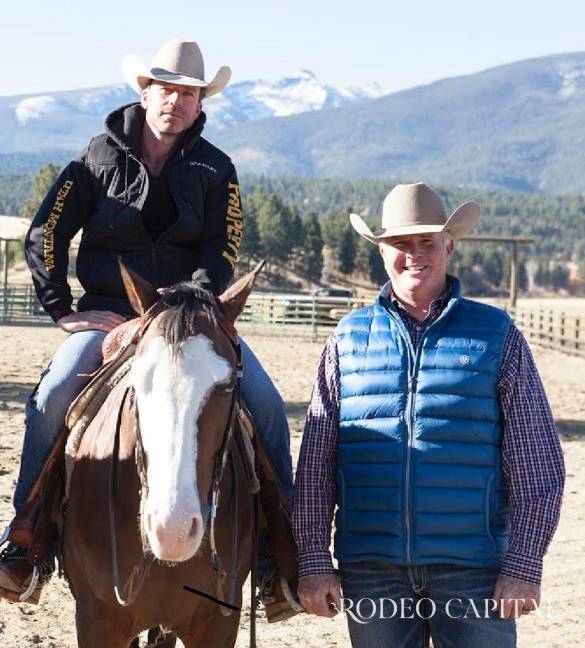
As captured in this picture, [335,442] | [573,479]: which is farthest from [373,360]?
[573,479]

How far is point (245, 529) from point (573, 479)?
24.9ft

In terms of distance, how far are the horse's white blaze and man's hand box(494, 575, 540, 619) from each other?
1123 millimetres

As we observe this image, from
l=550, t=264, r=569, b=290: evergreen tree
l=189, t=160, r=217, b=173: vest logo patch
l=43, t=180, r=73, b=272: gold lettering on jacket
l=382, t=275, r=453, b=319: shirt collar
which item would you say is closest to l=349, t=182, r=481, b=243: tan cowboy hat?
l=382, t=275, r=453, b=319: shirt collar

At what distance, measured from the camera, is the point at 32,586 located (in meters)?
4.74

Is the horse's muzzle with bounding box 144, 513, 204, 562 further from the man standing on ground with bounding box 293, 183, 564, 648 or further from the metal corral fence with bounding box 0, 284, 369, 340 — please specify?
the metal corral fence with bounding box 0, 284, 369, 340

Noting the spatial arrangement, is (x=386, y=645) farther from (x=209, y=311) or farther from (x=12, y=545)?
(x=12, y=545)

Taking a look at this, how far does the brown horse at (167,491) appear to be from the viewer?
11.3ft

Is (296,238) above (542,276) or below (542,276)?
above

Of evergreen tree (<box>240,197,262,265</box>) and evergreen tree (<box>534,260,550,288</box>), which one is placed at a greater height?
evergreen tree (<box>240,197,262,265</box>)

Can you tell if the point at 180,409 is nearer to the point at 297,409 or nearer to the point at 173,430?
the point at 173,430

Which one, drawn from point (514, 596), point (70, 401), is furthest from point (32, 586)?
point (514, 596)

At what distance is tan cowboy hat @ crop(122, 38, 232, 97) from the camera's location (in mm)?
4910

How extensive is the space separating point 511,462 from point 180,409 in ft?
4.03

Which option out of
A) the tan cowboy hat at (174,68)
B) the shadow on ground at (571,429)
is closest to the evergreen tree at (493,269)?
the shadow on ground at (571,429)
